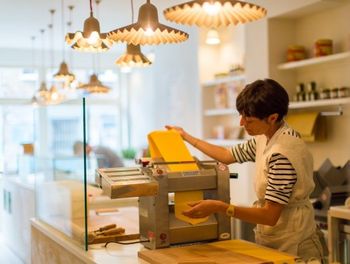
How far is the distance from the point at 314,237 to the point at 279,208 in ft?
0.99

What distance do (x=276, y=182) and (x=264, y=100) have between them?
0.31 meters

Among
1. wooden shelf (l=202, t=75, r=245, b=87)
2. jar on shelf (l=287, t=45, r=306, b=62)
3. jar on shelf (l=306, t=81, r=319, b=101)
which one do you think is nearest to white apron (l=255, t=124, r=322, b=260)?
jar on shelf (l=306, t=81, r=319, b=101)

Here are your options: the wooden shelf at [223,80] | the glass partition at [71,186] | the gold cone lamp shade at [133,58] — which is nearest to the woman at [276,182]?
the glass partition at [71,186]

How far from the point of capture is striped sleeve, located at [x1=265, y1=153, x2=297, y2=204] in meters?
1.78

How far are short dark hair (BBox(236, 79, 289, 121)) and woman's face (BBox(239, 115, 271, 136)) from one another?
2 centimetres

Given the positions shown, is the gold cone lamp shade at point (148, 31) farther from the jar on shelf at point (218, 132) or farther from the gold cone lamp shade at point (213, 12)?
the jar on shelf at point (218, 132)

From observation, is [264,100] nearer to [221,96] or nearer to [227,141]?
[227,141]

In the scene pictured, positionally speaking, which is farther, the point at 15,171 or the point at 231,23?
the point at 15,171

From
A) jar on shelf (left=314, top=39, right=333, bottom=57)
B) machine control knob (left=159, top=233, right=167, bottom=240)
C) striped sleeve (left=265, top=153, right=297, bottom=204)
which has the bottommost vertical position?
machine control knob (left=159, top=233, right=167, bottom=240)

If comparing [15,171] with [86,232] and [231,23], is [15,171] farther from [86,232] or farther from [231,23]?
[231,23]

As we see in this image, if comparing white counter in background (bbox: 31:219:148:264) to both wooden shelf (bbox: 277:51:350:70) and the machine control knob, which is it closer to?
the machine control knob

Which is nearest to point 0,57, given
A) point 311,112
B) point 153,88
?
point 153,88

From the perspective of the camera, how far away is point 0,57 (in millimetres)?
8977

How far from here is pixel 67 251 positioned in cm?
228
